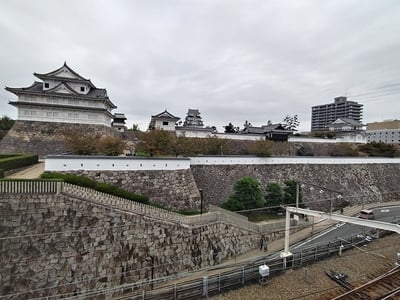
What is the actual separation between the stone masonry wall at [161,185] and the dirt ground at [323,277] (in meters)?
6.78

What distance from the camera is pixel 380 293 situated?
9.46 metres

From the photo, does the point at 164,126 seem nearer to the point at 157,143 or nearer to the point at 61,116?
the point at 61,116

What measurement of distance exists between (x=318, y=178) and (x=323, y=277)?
15417mm

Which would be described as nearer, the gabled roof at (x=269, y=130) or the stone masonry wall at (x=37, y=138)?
the stone masonry wall at (x=37, y=138)

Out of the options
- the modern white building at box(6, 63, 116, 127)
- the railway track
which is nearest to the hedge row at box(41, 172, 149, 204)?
the railway track

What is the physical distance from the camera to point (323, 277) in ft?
34.7

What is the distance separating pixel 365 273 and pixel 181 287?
9662 mm

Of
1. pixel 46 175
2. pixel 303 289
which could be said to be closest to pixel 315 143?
pixel 303 289

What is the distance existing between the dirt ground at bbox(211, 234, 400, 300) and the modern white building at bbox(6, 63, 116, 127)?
20.3m

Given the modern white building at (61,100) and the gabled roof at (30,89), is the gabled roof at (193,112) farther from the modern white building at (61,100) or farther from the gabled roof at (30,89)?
the gabled roof at (30,89)

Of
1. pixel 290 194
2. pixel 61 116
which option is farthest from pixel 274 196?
pixel 61 116

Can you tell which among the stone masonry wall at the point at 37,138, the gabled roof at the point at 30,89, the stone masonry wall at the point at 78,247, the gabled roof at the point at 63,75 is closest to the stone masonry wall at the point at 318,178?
the stone masonry wall at the point at 78,247

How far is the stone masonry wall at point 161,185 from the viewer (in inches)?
539

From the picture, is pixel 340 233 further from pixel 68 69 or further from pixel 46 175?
pixel 68 69
